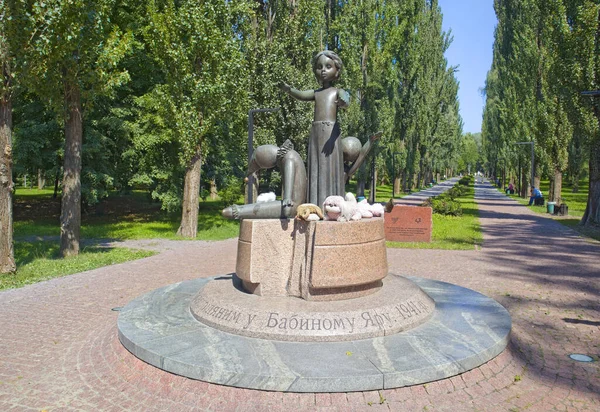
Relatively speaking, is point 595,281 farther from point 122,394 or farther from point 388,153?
point 388,153

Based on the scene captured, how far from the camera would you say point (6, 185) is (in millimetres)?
8781

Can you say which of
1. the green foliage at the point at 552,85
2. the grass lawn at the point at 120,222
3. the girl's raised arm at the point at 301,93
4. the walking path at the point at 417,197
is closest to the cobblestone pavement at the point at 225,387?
the girl's raised arm at the point at 301,93

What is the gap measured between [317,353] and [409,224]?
1101cm

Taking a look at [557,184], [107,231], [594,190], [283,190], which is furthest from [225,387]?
[557,184]

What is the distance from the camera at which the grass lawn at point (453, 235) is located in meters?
13.6

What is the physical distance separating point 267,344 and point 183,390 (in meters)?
0.96

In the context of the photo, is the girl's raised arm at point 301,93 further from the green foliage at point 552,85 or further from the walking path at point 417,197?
the walking path at point 417,197

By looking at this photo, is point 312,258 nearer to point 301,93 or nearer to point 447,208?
point 301,93

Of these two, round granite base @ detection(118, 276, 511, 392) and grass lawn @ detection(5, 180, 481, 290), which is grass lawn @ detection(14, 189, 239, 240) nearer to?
grass lawn @ detection(5, 180, 481, 290)

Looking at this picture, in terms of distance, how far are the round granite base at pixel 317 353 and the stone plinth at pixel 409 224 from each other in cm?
890

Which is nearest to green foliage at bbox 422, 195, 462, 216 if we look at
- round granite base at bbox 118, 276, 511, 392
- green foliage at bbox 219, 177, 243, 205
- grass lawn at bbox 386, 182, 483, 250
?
grass lawn at bbox 386, 182, 483, 250

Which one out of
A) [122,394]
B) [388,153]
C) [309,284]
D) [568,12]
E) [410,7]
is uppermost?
[410,7]

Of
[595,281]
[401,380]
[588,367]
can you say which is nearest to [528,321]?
[588,367]

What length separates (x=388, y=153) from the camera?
1448 inches
